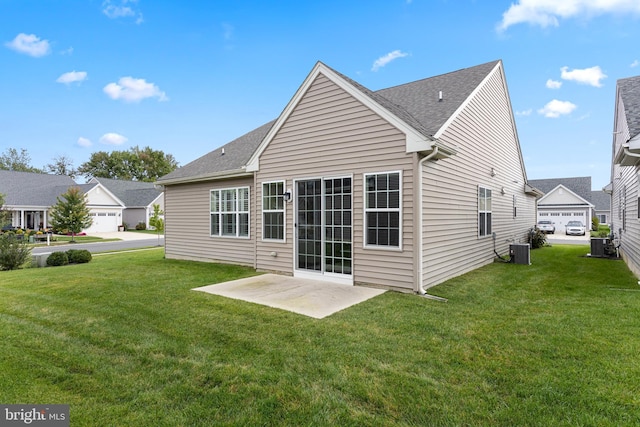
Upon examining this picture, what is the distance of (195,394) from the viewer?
2.71 m

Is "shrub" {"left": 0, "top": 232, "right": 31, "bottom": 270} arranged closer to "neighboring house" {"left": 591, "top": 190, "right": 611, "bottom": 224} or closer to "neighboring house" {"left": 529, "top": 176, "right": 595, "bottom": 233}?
"neighboring house" {"left": 529, "top": 176, "right": 595, "bottom": 233}

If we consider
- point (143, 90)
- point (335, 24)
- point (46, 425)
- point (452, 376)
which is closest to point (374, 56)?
point (335, 24)

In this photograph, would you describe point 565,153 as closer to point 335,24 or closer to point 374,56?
point 374,56

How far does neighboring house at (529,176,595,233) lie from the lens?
3147 centimetres

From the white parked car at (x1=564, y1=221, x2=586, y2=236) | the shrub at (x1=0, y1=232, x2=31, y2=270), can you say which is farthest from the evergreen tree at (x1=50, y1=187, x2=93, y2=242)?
the white parked car at (x1=564, y1=221, x2=586, y2=236)

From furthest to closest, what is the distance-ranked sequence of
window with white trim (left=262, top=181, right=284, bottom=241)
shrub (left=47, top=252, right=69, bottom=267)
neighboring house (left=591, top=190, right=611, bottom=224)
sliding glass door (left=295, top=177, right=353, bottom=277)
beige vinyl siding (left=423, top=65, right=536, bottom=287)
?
1. neighboring house (left=591, top=190, right=611, bottom=224)
2. shrub (left=47, top=252, right=69, bottom=267)
3. window with white trim (left=262, top=181, right=284, bottom=241)
4. sliding glass door (left=295, top=177, right=353, bottom=277)
5. beige vinyl siding (left=423, top=65, right=536, bottom=287)

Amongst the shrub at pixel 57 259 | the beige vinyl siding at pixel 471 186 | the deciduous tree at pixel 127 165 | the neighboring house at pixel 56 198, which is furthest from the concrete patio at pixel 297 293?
the deciduous tree at pixel 127 165

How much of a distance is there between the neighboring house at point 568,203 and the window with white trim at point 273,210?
34033 mm

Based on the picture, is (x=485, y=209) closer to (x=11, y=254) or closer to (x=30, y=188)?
(x=11, y=254)

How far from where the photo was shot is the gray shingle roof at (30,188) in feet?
91.0

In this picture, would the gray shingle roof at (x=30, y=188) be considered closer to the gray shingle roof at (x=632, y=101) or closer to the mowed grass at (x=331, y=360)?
the mowed grass at (x=331, y=360)

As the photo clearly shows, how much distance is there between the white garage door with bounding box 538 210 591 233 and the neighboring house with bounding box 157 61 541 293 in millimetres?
27620

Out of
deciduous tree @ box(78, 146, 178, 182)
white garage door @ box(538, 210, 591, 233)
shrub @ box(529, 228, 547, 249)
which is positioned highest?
deciduous tree @ box(78, 146, 178, 182)

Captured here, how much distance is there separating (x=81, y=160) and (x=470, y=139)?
199 ft
